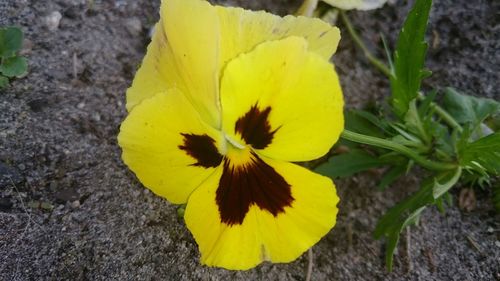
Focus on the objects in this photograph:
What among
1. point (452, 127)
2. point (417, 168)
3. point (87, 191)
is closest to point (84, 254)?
point (87, 191)

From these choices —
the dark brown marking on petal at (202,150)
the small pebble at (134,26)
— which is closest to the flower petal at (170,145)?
the dark brown marking on petal at (202,150)

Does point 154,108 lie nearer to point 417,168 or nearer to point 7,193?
point 7,193

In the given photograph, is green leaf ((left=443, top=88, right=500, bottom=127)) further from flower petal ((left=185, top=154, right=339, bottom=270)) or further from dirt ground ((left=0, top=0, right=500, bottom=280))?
flower petal ((left=185, top=154, right=339, bottom=270))

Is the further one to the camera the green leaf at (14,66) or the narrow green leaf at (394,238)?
the green leaf at (14,66)

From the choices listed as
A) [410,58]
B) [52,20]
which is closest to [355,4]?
[410,58]

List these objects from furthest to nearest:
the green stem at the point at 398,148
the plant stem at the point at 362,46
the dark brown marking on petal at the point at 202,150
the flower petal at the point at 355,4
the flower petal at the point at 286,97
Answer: the plant stem at the point at 362,46 < the flower petal at the point at 355,4 < the green stem at the point at 398,148 < the dark brown marking on petal at the point at 202,150 < the flower petal at the point at 286,97

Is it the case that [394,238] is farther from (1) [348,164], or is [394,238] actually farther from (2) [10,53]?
(2) [10,53]

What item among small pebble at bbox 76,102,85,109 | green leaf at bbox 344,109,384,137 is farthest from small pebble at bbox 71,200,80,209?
green leaf at bbox 344,109,384,137

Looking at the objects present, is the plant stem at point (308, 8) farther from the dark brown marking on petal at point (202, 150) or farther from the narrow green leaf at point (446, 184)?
the dark brown marking on petal at point (202, 150)

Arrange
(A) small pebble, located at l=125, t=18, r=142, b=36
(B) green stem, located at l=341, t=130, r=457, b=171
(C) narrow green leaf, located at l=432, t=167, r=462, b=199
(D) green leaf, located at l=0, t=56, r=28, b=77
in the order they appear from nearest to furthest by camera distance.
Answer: (B) green stem, located at l=341, t=130, r=457, b=171, (C) narrow green leaf, located at l=432, t=167, r=462, b=199, (D) green leaf, located at l=0, t=56, r=28, b=77, (A) small pebble, located at l=125, t=18, r=142, b=36
